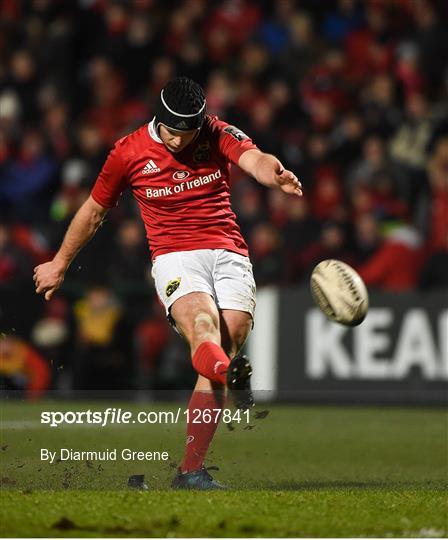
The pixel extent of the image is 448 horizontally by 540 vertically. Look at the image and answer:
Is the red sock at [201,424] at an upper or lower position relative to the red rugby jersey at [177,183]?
lower

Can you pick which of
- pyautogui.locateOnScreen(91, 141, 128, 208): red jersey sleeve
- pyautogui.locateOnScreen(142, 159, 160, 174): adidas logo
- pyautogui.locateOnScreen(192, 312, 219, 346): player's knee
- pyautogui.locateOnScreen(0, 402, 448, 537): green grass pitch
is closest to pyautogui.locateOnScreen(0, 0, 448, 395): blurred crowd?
pyautogui.locateOnScreen(0, 402, 448, 537): green grass pitch

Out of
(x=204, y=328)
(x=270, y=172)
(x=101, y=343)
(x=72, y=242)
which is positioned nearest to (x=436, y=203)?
(x=101, y=343)

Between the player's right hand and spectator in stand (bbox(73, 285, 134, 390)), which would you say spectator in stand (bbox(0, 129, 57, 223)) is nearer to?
spectator in stand (bbox(73, 285, 134, 390))

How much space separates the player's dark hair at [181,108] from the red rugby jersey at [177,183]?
11.5 inches

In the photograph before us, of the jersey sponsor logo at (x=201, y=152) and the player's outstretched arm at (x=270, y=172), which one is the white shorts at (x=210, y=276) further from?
the player's outstretched arm at (x=270, y=172)

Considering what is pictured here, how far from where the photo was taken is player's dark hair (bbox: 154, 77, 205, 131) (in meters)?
7.70

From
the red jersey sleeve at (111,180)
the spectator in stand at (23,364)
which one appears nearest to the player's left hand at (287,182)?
the red jersey sleeve at (111,180)

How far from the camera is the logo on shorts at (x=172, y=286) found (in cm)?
802

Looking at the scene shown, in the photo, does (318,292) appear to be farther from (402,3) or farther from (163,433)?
(402,3)

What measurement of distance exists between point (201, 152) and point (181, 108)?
0.47m

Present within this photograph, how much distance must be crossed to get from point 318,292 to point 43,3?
13.7m

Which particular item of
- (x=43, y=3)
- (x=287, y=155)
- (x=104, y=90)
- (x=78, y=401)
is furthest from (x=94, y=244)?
(x=43, y=3)

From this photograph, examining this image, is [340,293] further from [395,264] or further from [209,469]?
[395,264]

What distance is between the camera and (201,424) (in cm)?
782
